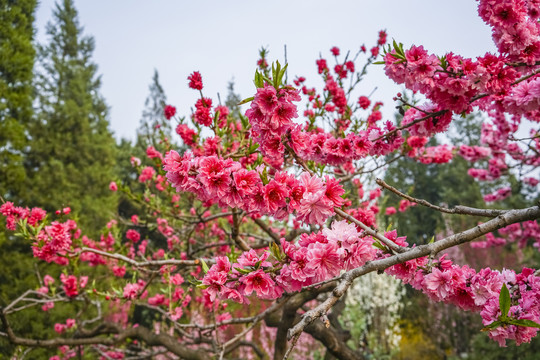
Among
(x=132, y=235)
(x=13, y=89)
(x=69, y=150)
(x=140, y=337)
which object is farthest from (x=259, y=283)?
(x=69, y=150)

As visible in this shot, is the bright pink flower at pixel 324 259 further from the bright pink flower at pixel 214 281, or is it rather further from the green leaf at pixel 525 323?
the green leaf at pixel 525 323

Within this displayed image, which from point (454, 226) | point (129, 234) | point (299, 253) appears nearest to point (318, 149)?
point (299, 253)

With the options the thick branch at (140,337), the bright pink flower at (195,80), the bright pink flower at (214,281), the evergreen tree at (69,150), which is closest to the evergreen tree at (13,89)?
the evergreen tree at (69,150)

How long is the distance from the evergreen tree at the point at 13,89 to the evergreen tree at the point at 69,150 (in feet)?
3.17

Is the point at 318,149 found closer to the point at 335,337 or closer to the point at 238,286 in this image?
the point at 238,286

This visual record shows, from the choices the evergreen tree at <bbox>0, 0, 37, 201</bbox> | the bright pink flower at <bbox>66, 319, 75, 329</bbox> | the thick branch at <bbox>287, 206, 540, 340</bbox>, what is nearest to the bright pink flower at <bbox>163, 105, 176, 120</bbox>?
the thick branch at <bbox>287, 206, 540, 340</bbox>

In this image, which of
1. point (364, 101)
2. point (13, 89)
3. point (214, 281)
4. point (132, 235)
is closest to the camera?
point (214, 281)

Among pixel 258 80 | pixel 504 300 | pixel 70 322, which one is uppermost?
pixel 258 80

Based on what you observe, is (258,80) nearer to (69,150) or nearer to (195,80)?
(195,80)

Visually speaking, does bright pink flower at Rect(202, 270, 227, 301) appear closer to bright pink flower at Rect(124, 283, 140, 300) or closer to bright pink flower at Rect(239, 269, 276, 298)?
bright pink flower at Rect(239, 269, 276, 298)

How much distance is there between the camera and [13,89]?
26.4 ft

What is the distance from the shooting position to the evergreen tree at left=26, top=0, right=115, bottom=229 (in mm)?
9703

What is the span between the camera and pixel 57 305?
7.81 meters

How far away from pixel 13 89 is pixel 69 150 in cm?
334
